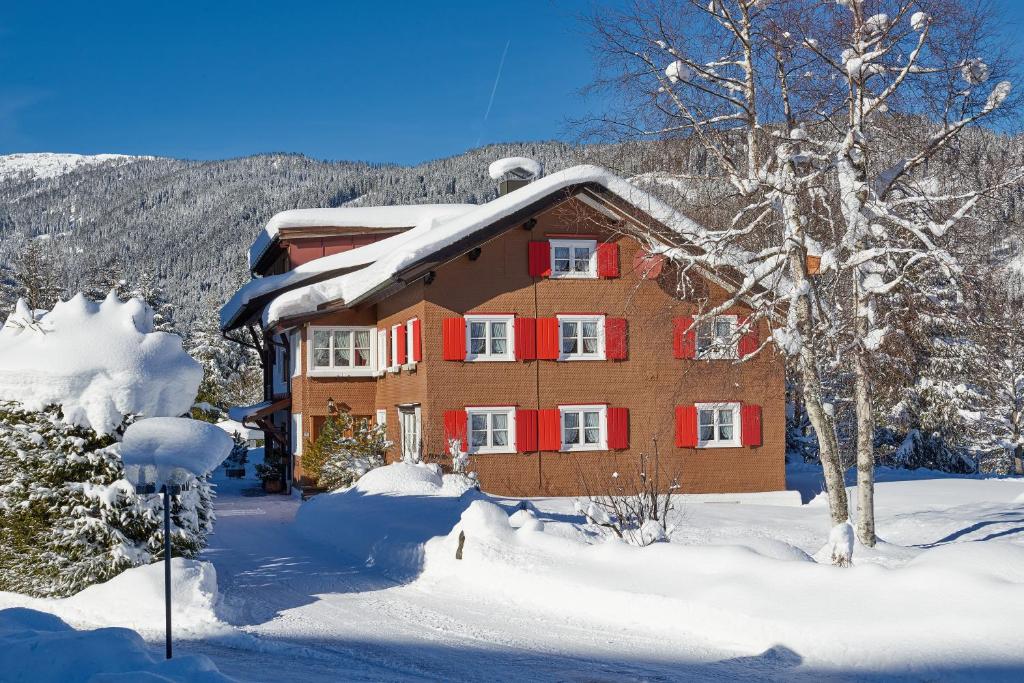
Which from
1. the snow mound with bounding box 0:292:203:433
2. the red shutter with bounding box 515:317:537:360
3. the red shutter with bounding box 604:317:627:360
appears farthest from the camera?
the red shutter with bounding box 604:317:627:360

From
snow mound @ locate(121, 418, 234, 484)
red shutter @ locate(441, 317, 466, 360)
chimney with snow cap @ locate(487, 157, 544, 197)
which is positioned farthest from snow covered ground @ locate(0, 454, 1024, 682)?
chimney with snow cap @ locate(487, 157, 544, 197)

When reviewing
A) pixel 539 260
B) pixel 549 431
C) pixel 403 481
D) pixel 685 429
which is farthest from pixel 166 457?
pixel 685 429

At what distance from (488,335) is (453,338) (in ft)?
2.91

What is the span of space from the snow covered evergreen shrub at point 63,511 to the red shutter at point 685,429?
601 inches

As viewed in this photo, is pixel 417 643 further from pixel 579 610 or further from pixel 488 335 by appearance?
pixel 488 335

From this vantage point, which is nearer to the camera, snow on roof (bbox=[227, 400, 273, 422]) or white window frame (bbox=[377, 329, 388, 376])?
white window frame (bbox=[377, 329, 388, 376])

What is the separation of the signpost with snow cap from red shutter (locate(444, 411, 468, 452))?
1428cm

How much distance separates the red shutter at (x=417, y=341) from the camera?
2319cm

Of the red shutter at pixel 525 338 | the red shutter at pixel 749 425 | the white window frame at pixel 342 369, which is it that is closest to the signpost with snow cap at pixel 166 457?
the red shutter at pixel 525 338

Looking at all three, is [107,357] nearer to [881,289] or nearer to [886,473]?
[881,289]

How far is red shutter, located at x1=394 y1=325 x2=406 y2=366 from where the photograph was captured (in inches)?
963

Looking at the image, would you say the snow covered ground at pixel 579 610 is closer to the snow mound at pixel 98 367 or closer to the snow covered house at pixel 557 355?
the snow mound at pixel 98 367

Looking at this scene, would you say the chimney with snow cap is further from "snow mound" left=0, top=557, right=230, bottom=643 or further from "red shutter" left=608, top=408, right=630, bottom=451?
"snow mound" left=0, top=557, right=230, bottom=643

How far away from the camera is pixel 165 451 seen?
8.27 m
